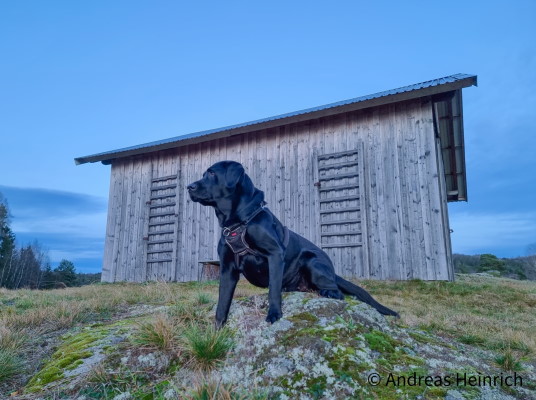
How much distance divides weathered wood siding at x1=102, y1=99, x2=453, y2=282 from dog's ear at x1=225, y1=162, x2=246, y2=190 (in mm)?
7361

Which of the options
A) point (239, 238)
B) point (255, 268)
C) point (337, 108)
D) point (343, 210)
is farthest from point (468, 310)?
point (239, 238)

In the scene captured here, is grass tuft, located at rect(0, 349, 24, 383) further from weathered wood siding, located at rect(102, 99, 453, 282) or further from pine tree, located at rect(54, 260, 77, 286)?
pine tree, located at rect(54, 260, 77, 286)

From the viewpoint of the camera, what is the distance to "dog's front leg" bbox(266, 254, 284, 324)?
274cm

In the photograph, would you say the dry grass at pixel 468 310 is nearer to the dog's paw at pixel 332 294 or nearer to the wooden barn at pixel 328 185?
the wooden barn at pixel 328 185

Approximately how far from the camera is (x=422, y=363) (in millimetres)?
2455

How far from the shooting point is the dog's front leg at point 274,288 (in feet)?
8.98

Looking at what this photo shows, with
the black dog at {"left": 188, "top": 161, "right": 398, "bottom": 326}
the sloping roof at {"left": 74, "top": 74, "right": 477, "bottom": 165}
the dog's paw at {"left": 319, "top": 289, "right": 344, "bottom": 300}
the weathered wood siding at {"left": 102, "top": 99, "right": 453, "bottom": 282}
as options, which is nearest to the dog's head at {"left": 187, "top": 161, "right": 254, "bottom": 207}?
the black dog at {"left": 188, "top": 161, "right": 398, "bottom": 326}

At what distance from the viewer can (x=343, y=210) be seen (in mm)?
10188

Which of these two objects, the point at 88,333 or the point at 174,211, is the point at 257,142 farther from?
the point at 88,333

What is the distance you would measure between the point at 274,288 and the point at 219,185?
89 centimetres

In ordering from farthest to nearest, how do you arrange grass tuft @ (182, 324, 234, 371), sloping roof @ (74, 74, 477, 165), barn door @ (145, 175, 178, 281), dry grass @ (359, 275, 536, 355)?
barn door @ (145, 175, 178, 281) → sloping roof @ (74, 74, 477, 165) → dry grass @ (359, 275, 536, 355) → grass tuft @ (182, 324, 234, 371)

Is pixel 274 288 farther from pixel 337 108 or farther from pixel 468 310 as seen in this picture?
pixel 337 108

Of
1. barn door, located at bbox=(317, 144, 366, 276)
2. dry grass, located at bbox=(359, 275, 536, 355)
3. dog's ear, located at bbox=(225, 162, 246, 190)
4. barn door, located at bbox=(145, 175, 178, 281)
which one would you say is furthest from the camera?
barn door, located at bbox=(145, 175, 178, 281)

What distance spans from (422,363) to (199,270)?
10242 mm
